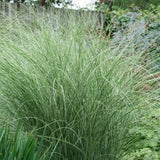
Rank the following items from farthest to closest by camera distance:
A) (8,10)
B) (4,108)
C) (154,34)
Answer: (8,10)
(154,34)
(4,108)

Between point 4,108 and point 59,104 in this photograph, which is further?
point 4,108

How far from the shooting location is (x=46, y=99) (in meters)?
2.10

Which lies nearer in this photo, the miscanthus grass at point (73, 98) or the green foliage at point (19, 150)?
the green foliage at point (19, 150)

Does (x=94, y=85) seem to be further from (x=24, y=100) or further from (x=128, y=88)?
(x=24, y=100)

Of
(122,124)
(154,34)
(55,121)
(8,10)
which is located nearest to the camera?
(55,121)

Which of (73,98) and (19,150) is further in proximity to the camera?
(73,98)

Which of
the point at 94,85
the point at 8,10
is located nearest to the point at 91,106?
the point at 94,85

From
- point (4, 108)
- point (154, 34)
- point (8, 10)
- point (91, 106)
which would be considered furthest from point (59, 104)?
point (8, 10)

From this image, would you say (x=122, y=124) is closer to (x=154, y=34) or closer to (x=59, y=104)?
(x=59, y=104)

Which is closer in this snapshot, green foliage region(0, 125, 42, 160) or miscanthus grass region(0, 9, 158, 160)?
green foliage region(0, 125, 42, 160)

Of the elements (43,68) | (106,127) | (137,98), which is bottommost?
(106,127)

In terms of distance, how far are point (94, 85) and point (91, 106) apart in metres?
0.15

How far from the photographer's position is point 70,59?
7.27 ft

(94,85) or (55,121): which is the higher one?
(94,85)
